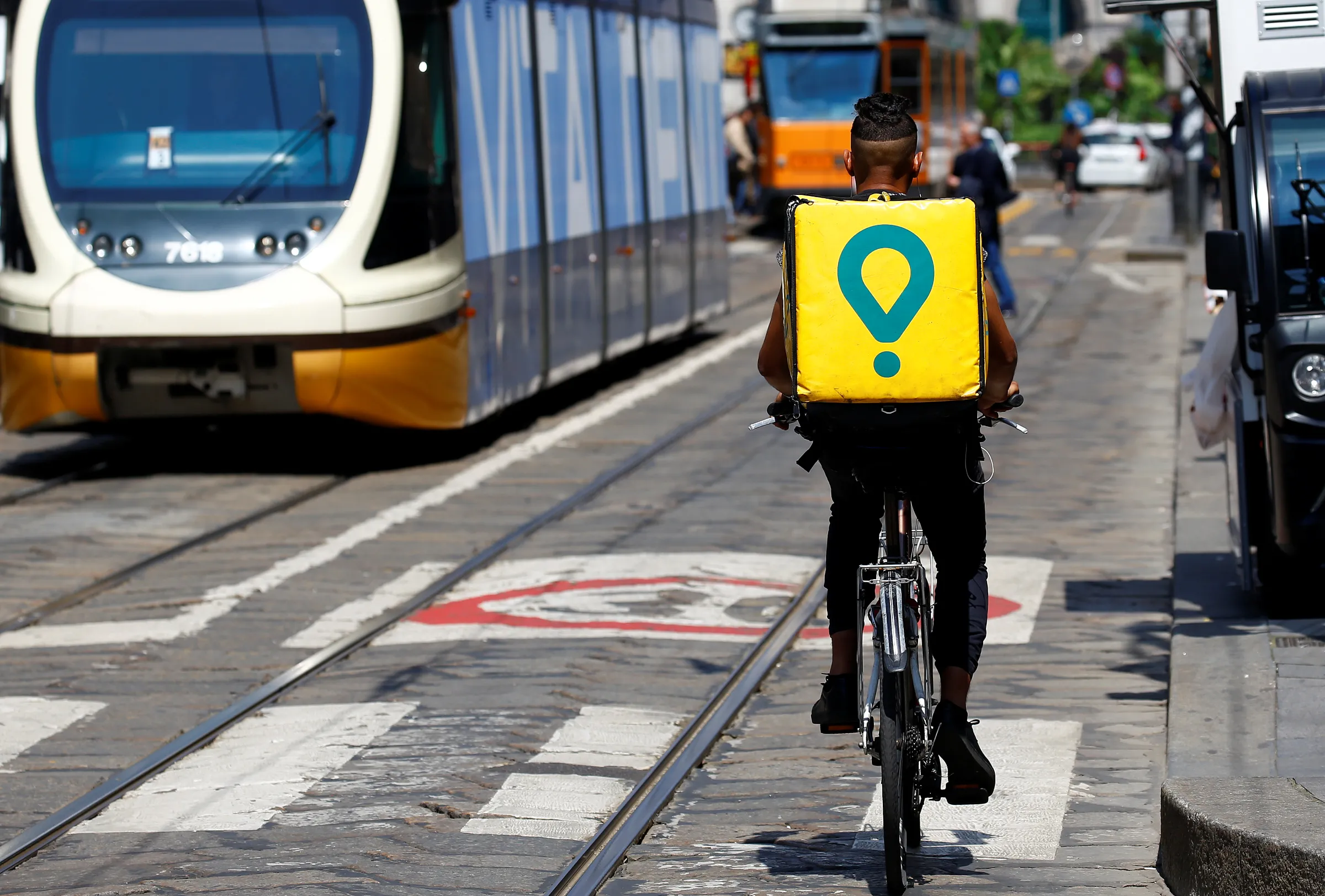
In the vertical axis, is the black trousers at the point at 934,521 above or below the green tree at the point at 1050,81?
above

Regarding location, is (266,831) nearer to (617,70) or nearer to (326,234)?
(326,234)

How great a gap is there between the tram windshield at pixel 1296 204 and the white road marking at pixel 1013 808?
79.4 inches

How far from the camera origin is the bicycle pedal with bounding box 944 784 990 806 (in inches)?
205

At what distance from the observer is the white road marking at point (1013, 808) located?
567 centimetres

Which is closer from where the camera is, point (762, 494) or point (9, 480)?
point (762, 494)

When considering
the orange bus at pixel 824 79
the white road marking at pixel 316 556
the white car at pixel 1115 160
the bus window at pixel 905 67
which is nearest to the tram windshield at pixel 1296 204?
the white road marking at pixel 316 556

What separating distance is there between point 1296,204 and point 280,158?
6.04 m

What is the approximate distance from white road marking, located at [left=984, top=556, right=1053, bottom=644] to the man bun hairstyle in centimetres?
316

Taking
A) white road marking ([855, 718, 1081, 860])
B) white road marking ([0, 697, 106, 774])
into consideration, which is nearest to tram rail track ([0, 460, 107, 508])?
Answer: white road marking ([0, 697, 106, 774])

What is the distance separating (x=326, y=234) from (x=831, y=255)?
7879 mm

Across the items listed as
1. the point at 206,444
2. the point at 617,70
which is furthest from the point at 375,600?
the point at 617,70

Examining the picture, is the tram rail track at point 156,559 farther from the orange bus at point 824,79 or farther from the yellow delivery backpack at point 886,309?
the orange bus at point 824,79

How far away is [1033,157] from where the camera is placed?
2849 inches

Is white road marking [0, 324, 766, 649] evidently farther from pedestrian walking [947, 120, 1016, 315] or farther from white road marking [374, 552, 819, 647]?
pedestrian walking [947, 120, 1016, 315]
